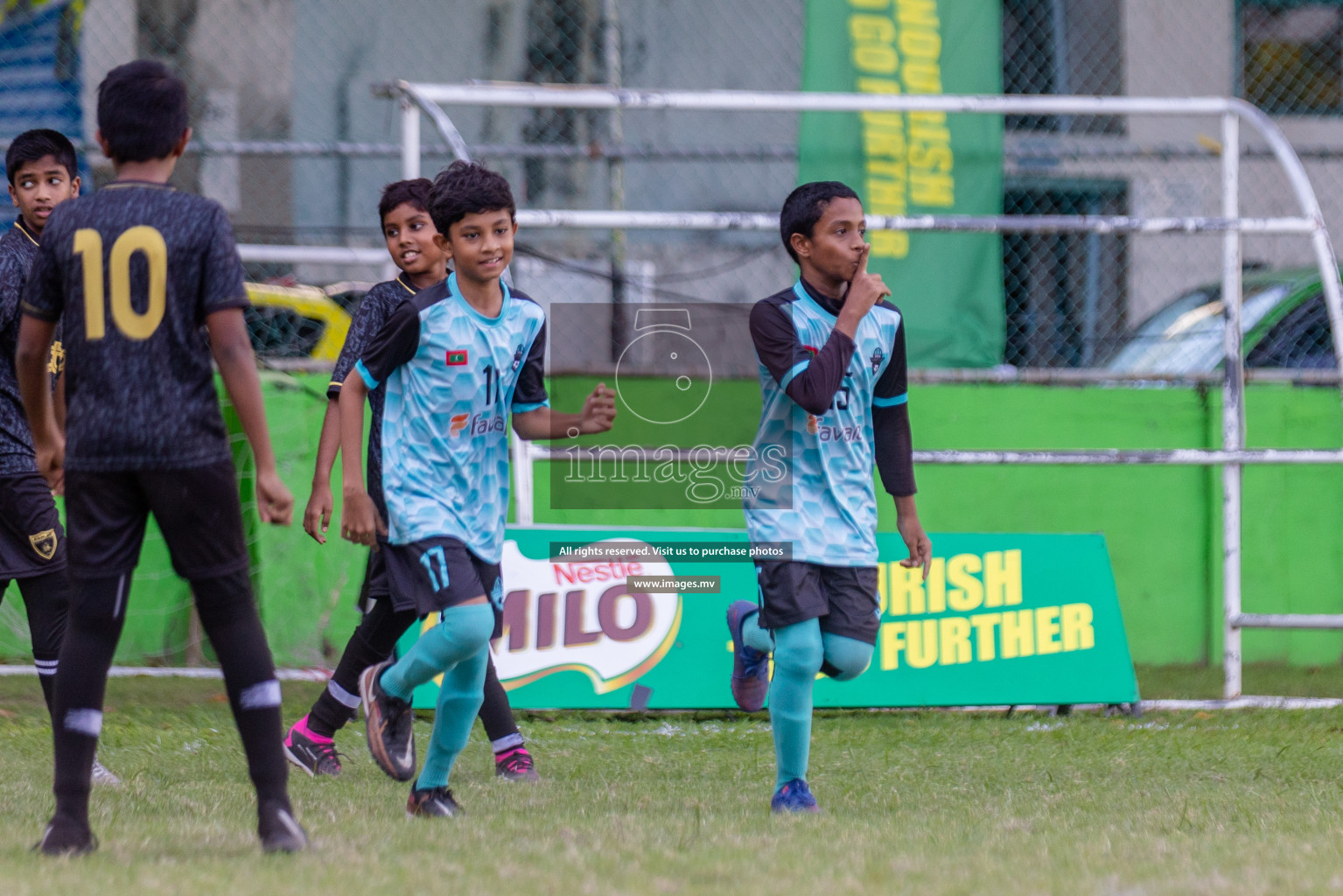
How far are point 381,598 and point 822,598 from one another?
65.2 inches

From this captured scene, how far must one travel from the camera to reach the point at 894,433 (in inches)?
181

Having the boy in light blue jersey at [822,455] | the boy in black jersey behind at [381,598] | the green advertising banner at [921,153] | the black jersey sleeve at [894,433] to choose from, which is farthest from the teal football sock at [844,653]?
the green advertising banner at [921,153]

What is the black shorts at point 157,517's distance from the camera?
333 centimetres

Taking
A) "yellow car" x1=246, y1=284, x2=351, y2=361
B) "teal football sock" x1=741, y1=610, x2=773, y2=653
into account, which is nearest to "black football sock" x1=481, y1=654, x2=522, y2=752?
"teal football sock" x1=741, y1=610, x2=773, y2=653

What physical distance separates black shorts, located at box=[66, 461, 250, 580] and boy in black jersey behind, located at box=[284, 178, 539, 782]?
1546 millimetres

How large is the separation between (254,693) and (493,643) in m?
2.60

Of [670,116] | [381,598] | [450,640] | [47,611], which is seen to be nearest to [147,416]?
[450,640]

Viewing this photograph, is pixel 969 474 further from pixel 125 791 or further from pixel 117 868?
pixel 117 868

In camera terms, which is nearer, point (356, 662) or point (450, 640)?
point (450, 640)

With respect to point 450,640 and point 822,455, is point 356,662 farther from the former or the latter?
point 822,455

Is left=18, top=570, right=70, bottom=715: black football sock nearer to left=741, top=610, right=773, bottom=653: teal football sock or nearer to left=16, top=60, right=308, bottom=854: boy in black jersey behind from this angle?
left=16, top=60, right=308, bottom=854: boy in black jersey behind

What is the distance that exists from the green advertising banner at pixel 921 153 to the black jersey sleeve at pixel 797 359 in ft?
9.45

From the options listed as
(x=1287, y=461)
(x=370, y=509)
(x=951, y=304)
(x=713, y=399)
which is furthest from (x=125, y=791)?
(x=1287, y=461)

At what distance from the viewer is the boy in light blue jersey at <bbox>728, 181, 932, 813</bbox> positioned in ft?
13.8
